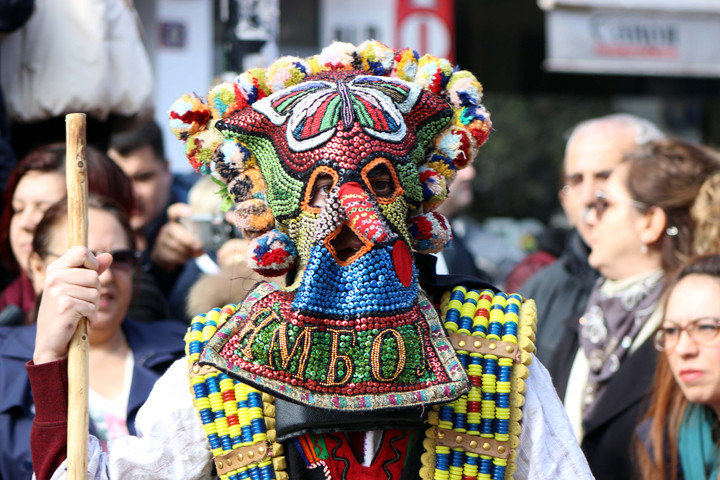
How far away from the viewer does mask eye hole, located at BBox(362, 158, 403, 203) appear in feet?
6.60

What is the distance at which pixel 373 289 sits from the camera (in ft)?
6.40

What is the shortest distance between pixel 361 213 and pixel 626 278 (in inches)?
78.5

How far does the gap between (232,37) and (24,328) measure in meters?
1.40

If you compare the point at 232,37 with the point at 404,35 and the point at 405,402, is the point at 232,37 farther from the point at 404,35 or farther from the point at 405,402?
A: the point at 404,35

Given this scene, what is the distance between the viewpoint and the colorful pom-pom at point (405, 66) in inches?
89.4

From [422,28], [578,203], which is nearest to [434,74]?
[578,203]

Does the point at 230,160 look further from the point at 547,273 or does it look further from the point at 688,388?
the point at 547,273

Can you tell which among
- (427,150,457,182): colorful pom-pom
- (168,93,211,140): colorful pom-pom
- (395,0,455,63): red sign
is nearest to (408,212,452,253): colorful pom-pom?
(427,150,457,182): colorful pom-pom

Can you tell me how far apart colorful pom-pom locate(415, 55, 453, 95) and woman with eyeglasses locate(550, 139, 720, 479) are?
5.07 ft

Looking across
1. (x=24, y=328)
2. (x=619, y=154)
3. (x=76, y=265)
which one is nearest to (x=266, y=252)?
(x=76, y=265)

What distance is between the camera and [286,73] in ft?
7.18

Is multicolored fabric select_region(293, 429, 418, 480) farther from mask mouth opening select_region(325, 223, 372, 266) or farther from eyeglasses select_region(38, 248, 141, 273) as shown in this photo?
eyeglasses select_region(38, 248, 141, 273)

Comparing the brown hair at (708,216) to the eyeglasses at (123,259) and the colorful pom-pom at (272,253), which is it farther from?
the eyeglasses at (123,259)

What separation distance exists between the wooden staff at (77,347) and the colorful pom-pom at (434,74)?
2.68 ft
